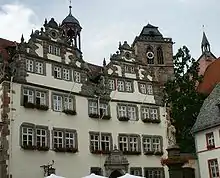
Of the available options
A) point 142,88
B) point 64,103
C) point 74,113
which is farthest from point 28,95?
point 142,88

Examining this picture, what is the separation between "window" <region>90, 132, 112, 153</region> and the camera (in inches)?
1089

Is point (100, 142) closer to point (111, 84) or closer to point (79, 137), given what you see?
point (79, 137)

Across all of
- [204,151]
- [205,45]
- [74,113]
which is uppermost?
[205,45]

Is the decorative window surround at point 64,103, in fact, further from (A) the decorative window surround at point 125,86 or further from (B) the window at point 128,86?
(B) the window at point 128,86

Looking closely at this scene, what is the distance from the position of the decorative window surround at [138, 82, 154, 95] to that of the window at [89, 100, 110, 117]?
3.69m

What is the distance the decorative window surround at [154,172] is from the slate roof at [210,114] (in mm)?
3965

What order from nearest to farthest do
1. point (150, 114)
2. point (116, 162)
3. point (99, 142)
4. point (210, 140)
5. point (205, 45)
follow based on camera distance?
point (116, 162)
point (99, 142)
point (210, 140)
point (150, 114)
point (205, 45)

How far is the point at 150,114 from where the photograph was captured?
3155cm

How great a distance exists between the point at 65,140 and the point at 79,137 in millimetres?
1125

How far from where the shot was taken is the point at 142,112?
31.1 m

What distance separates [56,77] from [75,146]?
4634mm

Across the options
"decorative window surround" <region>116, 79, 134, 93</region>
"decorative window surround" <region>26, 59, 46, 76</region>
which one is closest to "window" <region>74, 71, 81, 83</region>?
"decorative window surround" <region>26, 59, 46, 76</region>

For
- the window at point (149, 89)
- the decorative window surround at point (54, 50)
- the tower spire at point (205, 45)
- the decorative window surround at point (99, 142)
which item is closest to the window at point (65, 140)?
the decorative window surround at point (99, 142)

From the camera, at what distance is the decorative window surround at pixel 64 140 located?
25688 millimetres
